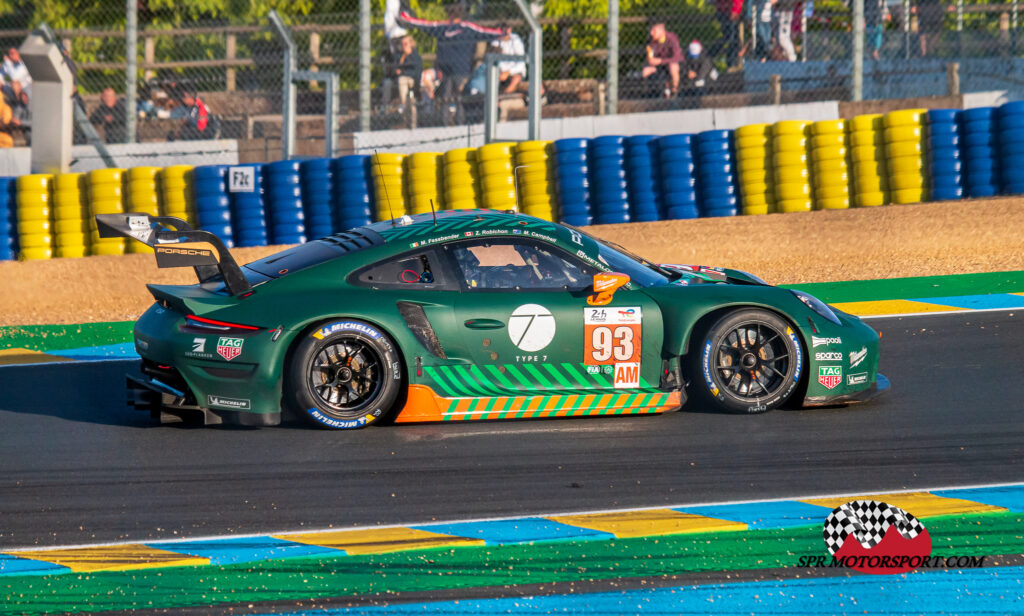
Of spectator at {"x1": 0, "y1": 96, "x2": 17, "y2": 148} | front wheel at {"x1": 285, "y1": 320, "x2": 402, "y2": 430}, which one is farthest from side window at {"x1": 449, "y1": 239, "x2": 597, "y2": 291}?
spectator at {"x1": 0, "y1": 96, "x2": 17, "y2": 148}

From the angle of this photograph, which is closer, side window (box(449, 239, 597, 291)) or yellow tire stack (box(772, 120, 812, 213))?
side window (box(449, 239, 597, 291))

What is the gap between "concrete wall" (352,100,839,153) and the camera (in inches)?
617

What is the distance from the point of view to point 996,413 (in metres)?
7.57

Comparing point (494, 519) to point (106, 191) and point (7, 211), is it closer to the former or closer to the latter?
point (106, 191)

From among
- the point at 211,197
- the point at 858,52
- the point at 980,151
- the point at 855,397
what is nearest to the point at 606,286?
the point at 855,397

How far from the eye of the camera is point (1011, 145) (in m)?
13.0

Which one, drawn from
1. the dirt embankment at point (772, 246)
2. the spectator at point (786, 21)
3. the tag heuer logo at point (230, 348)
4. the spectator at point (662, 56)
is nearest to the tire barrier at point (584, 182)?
the dirt embankment at point (772, 246)

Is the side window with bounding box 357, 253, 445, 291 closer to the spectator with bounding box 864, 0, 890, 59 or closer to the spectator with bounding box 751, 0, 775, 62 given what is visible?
the spectator with bounding box 751, 0, 775, 62

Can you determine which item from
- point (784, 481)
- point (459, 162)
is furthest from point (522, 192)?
point (784, 481)

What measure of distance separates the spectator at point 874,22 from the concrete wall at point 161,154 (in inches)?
309

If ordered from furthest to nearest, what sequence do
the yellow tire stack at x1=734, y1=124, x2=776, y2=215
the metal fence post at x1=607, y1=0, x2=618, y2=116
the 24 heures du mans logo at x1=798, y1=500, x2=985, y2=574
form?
the metal fence post at x1=607, y1=0, x2=618, y2=116, the yellow tire stack at x1=734, y1=124, x2=776, y2=215, the 24 heures du mans logo at x1=798, y1=500, x2=985, y2=574

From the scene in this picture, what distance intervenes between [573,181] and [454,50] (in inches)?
122

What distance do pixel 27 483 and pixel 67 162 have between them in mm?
9364

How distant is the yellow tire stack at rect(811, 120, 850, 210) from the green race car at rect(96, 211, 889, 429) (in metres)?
5.95
